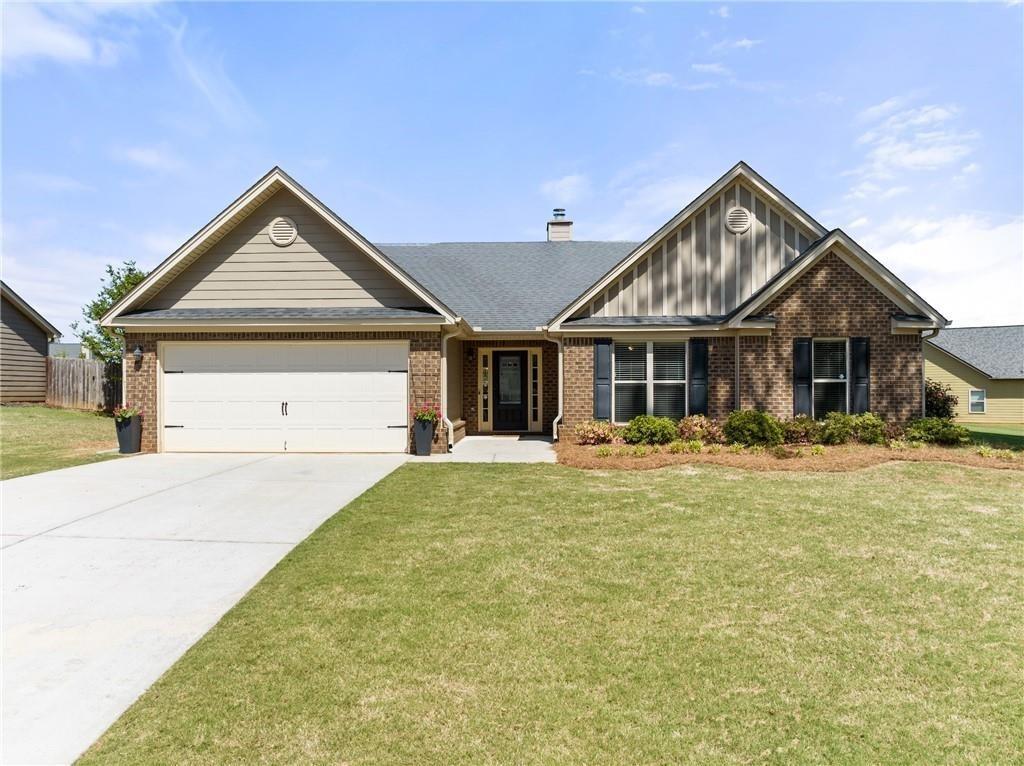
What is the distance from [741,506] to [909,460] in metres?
5.53

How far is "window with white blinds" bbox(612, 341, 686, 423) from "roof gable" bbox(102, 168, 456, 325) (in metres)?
4.46

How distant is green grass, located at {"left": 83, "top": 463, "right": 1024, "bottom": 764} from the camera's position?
2.75m

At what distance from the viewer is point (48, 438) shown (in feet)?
50.4

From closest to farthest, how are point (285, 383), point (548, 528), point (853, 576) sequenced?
1. point (853, 576)
2. point (548, 528)
3. point (285, 383)

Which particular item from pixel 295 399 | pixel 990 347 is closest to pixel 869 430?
pixel 295 399

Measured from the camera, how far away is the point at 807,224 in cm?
1330

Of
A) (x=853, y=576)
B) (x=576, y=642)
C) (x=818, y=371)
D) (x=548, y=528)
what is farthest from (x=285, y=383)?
(x=818, y=371)

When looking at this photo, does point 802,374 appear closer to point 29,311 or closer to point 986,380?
point 986,380

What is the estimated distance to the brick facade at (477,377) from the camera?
16.1m

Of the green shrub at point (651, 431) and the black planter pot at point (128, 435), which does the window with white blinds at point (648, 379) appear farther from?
the black planter pot at point (128, 435)

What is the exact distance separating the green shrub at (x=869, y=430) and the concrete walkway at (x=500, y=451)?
22.4 feet

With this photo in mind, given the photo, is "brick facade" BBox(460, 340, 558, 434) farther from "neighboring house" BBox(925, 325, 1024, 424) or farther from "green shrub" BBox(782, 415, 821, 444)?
"neighboring house" BBox(925, 325, 1024, 424)

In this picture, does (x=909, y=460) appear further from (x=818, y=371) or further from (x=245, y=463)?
(x=245, y=463)

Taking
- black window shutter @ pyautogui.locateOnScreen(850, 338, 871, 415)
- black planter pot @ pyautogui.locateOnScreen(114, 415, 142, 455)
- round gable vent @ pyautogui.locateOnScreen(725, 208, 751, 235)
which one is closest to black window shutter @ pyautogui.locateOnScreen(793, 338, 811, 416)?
black window shutter @ pyautogui.locateOnScreen(850, 338, 871, 415)
